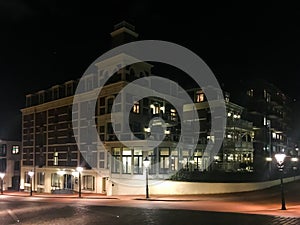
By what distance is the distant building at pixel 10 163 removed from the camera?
183 feet

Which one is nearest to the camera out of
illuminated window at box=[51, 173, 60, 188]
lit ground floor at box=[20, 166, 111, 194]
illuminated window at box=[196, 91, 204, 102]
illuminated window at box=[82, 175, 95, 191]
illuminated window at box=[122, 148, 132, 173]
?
illuminated window at box=[122, 148, 132, 173]

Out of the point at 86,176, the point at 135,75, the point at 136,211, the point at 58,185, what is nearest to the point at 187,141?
the point at 135,75

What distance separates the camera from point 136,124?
36.2 m

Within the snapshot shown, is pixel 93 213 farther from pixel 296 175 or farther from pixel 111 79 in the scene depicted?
pixel 296 175

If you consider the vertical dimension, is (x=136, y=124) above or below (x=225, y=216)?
above

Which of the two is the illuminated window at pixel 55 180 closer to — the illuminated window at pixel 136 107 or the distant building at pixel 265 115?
the illuminated window at pixel 136 107

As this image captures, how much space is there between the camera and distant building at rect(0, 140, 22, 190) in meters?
55.7

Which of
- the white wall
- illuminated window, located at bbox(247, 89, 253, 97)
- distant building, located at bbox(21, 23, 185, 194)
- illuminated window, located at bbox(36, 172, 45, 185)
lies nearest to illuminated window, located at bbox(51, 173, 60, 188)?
distant building, located at bbox(21, 23, 185, 194)

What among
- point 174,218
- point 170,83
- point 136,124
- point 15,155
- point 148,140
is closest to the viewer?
point 174,218

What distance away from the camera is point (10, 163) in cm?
5650

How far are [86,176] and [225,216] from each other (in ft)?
85.1

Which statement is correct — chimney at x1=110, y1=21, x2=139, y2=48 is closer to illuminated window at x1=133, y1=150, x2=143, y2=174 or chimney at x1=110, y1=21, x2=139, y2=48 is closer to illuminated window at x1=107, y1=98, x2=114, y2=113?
illuminated window at x1=107, y1=98, x2=114, y2=113

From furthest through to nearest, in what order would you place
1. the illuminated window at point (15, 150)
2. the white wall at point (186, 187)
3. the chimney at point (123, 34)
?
the illuminated window at point (15, 150) → the chimney at point (123, 34) → the white wall at point (186, 187)

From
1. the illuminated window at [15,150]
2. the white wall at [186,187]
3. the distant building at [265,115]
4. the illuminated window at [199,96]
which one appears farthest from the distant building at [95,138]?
the distant building at [265,115]
